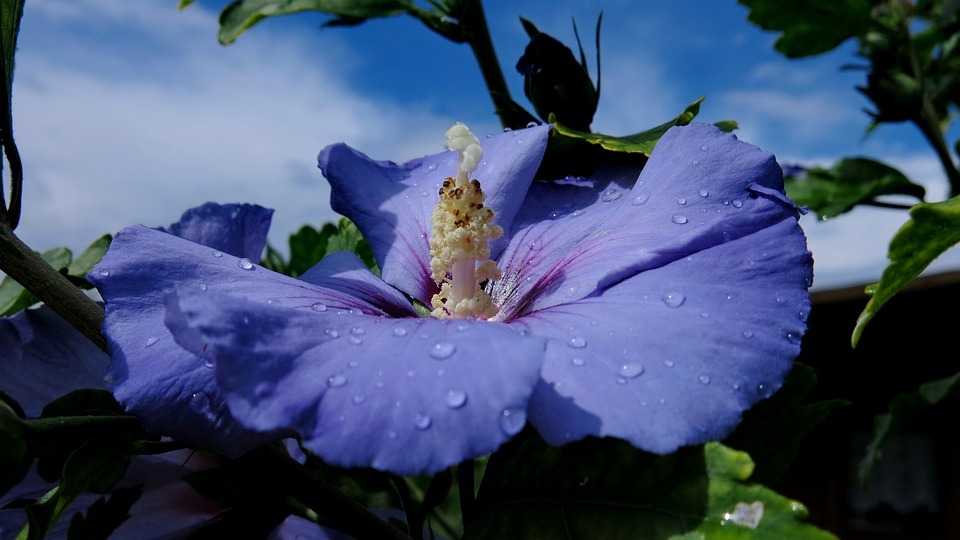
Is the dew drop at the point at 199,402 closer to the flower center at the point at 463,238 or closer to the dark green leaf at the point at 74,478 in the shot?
the dark green leaf at the point at 74,478

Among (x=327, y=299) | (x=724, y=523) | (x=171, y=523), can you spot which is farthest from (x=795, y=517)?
(x=171, y=523)

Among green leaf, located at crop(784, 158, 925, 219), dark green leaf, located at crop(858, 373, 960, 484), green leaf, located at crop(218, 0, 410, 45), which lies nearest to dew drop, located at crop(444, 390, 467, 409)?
green leaf, located at crop(218, 0, 410, 45)

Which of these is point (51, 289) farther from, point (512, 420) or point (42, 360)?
point (512, 420)

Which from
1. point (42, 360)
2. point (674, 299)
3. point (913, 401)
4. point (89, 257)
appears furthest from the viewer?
point (913, 401)

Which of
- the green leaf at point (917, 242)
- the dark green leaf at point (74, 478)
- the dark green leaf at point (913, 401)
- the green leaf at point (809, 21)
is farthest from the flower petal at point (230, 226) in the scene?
the green leaf at point (809, 21)

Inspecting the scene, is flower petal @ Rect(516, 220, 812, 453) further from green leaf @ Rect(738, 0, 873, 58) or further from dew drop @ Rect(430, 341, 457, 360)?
green leaf @ Rect(738, 0, 873, 58)

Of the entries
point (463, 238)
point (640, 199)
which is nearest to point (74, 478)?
point (463, 238)
